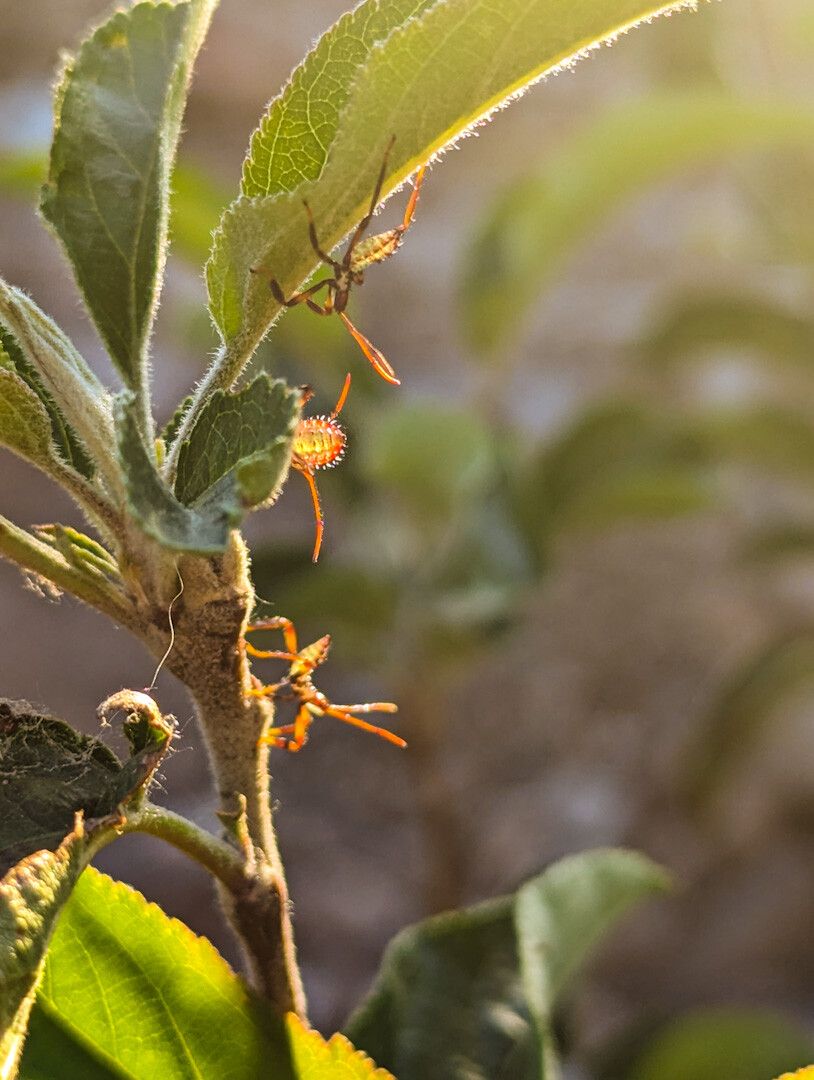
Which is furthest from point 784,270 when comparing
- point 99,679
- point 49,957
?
point 49,957

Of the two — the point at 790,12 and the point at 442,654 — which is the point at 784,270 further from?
the point at 442,654

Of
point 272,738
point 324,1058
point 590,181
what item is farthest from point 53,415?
point 590,181

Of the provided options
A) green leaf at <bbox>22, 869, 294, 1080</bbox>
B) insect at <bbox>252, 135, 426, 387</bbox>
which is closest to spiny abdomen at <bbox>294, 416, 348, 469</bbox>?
insect at <bbox>252, 135, 426, 387</bbox>

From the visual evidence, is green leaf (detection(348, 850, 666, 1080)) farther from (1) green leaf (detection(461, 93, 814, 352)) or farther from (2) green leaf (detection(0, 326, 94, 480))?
(1) green leaf (detection(461, 93, 814, 352))

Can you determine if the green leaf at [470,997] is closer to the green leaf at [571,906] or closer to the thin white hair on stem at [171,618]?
the green leaf at [571,906]

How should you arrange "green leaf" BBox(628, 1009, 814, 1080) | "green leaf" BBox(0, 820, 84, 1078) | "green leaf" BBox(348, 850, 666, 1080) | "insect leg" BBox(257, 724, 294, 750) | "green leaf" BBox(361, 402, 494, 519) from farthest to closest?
"green leaf" BBox(361, 402, 494, 519) < "green leaf" BBox(628, 1009, 814, 1080) < "green leaf" BBox(348, 850, 666, 1080) < "insect leg" BBox(257, 724, 294, 750) < "green leaf" BBox(0, 820, 84, 1078)

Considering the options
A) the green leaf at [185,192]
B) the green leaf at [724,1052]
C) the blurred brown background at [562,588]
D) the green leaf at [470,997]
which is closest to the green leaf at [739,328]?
the blurred brown background at [562,588]

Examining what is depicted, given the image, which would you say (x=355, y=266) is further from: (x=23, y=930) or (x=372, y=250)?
(x=23, y=930)
